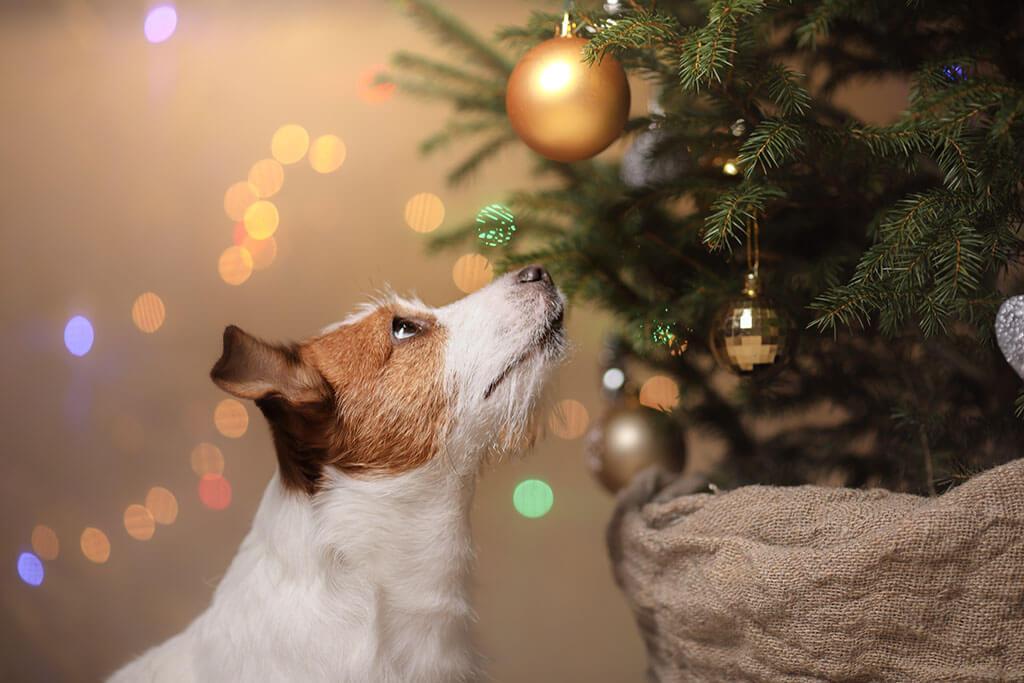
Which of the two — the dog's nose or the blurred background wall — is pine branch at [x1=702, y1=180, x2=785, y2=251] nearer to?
the dog's nose

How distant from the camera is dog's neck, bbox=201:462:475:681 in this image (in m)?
1.12

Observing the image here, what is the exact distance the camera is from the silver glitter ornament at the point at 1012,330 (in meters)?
0.99

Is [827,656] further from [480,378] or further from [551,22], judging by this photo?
[551,22]

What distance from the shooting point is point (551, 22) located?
1.39 meters

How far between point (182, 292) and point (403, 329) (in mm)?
1371

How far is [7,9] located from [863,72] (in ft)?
6.66

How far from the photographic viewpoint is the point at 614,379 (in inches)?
72.4

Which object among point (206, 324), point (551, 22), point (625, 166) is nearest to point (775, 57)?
point (625, 166)

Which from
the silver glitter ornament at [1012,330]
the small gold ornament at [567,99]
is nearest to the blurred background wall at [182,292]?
the small gold ornament at [567,99]

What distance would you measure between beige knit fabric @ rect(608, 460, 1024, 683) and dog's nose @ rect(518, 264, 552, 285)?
41 centimetres

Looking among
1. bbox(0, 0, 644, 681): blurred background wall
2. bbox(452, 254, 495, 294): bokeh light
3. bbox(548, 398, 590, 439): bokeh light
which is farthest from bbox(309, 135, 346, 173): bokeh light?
bbox(548, 398, 590, 439): bokeh light

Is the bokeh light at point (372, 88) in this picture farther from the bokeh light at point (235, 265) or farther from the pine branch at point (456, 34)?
the pine branch at point (456, 34)

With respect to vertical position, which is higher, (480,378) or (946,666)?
(480,378)

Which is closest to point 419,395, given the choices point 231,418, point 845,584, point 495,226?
point 495,226
